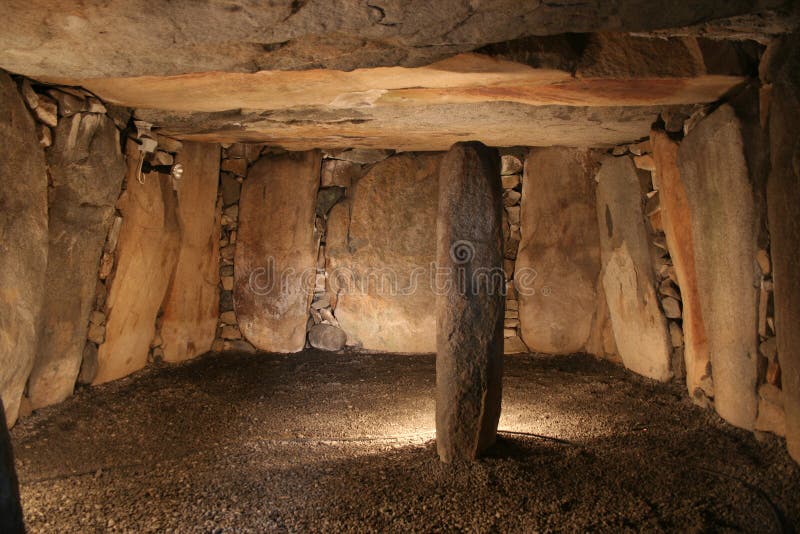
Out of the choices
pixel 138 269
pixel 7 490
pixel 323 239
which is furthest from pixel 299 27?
pixel 323 239

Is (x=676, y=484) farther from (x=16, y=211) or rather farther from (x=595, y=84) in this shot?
(x=16, y=211)

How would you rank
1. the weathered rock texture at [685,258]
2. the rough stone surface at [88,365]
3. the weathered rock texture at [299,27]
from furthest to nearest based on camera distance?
the rough stone surface at [88,365] → the weathered rock texture at [685,258] → the weathered rock texture at [299,27]

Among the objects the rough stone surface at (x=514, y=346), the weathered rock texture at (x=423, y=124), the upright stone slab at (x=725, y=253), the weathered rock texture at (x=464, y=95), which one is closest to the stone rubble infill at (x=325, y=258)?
the weathered rock texture at (x=423, y=124)

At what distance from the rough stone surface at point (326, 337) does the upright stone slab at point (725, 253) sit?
3429 mm

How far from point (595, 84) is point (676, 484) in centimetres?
218

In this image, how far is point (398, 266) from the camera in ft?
19.1

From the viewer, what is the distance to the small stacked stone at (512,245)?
228 inches

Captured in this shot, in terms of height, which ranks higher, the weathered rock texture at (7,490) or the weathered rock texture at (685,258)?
the weathered rock texture at (685,258)

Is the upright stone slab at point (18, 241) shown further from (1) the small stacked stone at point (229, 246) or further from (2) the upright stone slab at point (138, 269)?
(1) the small stacked stone at point (229, 246)

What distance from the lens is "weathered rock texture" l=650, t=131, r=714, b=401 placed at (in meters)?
3.96

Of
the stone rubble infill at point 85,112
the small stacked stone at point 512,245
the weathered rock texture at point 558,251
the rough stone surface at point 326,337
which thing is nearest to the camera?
the stone rubble infill at point 85,112

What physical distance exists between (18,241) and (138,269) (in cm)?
135

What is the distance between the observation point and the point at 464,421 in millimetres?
2844

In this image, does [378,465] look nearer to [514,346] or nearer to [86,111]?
[86,111]
